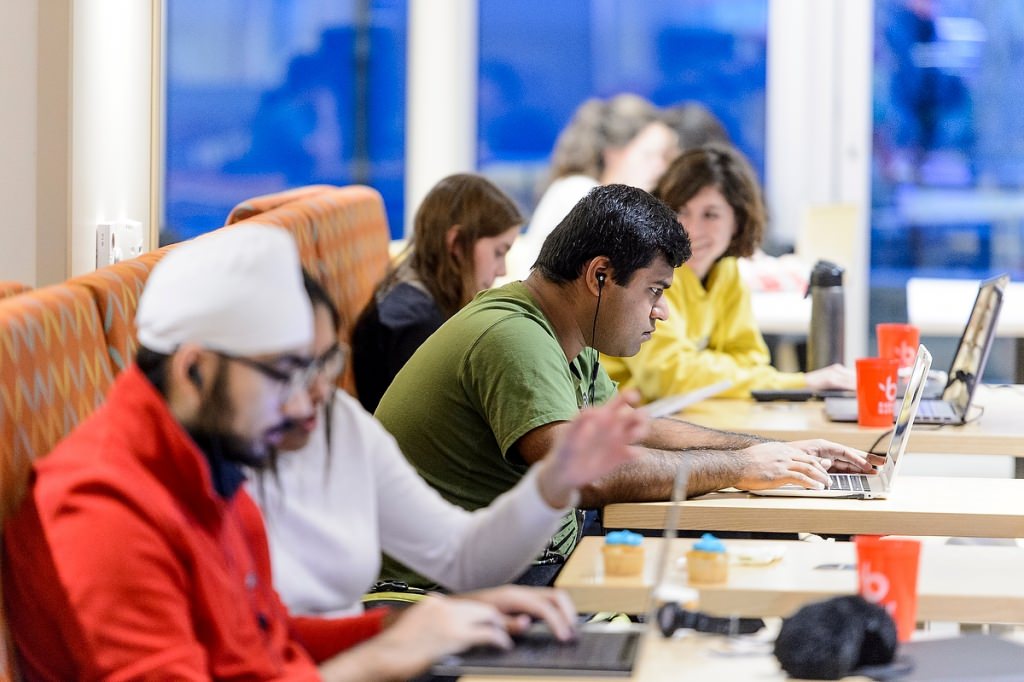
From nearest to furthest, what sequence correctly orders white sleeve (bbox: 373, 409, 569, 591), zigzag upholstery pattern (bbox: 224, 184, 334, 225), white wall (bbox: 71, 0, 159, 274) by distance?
white sleeve (bbox: 373, 409, 569, 591) < white wall (bbox: 71, 0, 159, 274) < zigzag upholstery pattern (bbox: 224, 184, 334, 225)

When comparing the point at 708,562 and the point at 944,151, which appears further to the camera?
the point at 944,151

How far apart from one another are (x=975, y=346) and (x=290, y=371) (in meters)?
2.11

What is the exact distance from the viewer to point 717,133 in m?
6.60

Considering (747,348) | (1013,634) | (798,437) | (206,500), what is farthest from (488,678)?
(747,348)

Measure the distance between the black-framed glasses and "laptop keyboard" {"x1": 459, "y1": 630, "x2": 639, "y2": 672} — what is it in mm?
332

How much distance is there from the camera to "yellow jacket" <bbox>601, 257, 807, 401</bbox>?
11.2 ft

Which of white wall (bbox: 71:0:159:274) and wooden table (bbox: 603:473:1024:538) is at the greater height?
white wall (bbox: 71:0:159:274)

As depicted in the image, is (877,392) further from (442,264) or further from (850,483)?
(442,264)

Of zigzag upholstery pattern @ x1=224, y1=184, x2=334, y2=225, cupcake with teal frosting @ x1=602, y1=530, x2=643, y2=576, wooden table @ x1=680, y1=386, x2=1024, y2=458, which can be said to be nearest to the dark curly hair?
wooden table @ x1=680, y1=386, x2=1024, y2=458

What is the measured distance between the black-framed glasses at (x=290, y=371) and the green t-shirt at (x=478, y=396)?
0.89 meters

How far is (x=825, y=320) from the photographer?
377 cm

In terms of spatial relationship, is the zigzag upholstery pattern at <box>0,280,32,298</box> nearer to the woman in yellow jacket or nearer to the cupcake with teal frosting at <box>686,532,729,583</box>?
the cupcake with teal frosting at <box>686,532,729,583</box>

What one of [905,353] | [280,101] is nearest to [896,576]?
[905,353]

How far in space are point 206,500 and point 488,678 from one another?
0.33 meters
